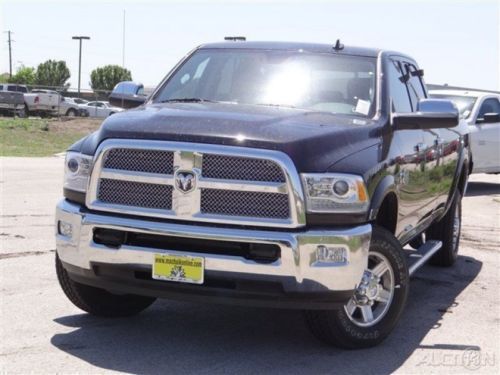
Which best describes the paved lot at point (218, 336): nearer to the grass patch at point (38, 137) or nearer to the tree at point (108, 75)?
the grass patch at point (38, 137)

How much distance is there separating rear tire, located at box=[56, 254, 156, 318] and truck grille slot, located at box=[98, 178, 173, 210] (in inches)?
31.1

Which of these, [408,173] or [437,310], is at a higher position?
[408,173]

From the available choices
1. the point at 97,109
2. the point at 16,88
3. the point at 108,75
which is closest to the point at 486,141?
the point at 16,88

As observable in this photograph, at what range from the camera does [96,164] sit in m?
5.20

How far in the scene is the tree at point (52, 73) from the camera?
10869cm

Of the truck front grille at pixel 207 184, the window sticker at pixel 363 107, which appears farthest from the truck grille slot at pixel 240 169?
the window sticker at pixel 363 107

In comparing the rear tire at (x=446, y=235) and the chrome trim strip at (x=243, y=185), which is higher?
the chrome trim strip at (x=243, y=185)

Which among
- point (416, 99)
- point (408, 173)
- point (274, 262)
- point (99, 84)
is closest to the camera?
point (274, 262)

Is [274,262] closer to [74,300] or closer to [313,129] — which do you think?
[313,129]

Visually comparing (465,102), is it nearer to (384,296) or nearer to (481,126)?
(481,126)

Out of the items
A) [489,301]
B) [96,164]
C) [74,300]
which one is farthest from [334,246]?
[489,301]

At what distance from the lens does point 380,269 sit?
550 centimetres

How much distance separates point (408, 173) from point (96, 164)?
2.46 metres

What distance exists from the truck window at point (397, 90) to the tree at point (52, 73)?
344 feet
